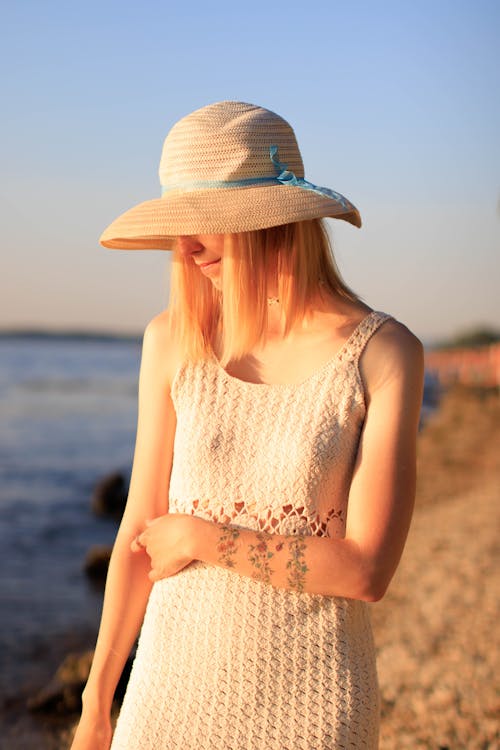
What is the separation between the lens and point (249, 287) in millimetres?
1992

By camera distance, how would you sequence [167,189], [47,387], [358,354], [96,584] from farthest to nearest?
[47,387] → [96,584] → [167,189] → [358,354]

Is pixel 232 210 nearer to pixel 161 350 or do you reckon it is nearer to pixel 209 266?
pixel 209 266

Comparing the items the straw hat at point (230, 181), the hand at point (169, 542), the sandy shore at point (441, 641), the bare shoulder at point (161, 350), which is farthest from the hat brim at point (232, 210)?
the sandy shore at point (441, 641)

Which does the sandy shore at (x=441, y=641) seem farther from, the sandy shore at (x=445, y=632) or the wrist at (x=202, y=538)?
the wrist at (x=202, y=538)

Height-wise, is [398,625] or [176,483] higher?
[176,483]

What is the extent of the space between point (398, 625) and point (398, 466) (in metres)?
4.76

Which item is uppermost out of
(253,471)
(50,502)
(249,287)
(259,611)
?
(249,287)

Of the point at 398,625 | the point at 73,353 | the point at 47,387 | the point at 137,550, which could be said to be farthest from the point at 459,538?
the point at 73,353

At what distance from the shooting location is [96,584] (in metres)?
9.62

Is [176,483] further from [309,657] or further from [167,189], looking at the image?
[167,189]

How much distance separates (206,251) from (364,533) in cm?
70

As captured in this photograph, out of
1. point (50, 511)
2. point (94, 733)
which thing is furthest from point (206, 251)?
point (50, 511)

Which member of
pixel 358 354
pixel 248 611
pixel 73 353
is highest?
pixel 358 354

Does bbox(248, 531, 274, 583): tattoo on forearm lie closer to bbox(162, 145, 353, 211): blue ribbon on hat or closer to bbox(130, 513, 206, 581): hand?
bbox(130, 513, 206, 581): hand
